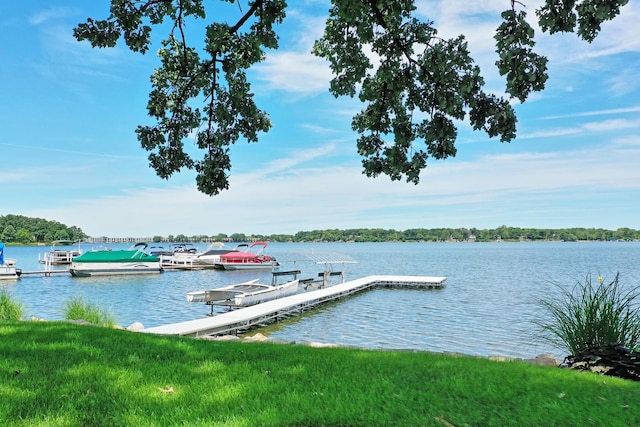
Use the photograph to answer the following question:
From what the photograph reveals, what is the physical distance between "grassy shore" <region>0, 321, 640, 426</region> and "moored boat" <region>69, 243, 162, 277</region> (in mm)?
33297

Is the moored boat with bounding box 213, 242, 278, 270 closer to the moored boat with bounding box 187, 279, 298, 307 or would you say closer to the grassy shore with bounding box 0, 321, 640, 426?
the moored boat with bounding box 187, 279, 298, 307

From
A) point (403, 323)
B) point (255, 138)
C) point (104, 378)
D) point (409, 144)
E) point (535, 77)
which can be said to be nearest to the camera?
point (104, 378)

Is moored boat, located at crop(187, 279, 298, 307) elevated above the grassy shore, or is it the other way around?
the grassy shore

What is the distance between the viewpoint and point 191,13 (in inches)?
286

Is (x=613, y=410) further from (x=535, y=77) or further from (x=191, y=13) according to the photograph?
(x=191, y=13)

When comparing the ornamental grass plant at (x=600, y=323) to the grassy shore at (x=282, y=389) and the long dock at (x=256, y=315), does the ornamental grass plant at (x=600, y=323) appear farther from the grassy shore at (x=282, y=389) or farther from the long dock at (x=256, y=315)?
the long dock at (x=256, y=315)

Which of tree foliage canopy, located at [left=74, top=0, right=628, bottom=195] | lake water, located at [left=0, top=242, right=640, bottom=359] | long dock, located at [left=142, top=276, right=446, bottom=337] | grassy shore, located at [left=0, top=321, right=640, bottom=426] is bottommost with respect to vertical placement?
lake water, located at [left=0, top=242, right=640, bottom=359]

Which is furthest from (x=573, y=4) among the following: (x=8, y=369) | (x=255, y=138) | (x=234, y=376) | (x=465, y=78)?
(x=8, y=369)

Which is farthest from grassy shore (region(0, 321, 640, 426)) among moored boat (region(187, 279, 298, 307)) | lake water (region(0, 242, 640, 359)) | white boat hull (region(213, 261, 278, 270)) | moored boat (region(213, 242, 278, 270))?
white boat hull (region(213, 261, 278, 270))

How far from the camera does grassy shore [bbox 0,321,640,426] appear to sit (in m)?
3.66

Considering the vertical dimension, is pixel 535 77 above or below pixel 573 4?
below

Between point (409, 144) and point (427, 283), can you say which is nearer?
point (409, 144)

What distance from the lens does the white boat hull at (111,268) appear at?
35938 mm

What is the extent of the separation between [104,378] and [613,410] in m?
4.90
